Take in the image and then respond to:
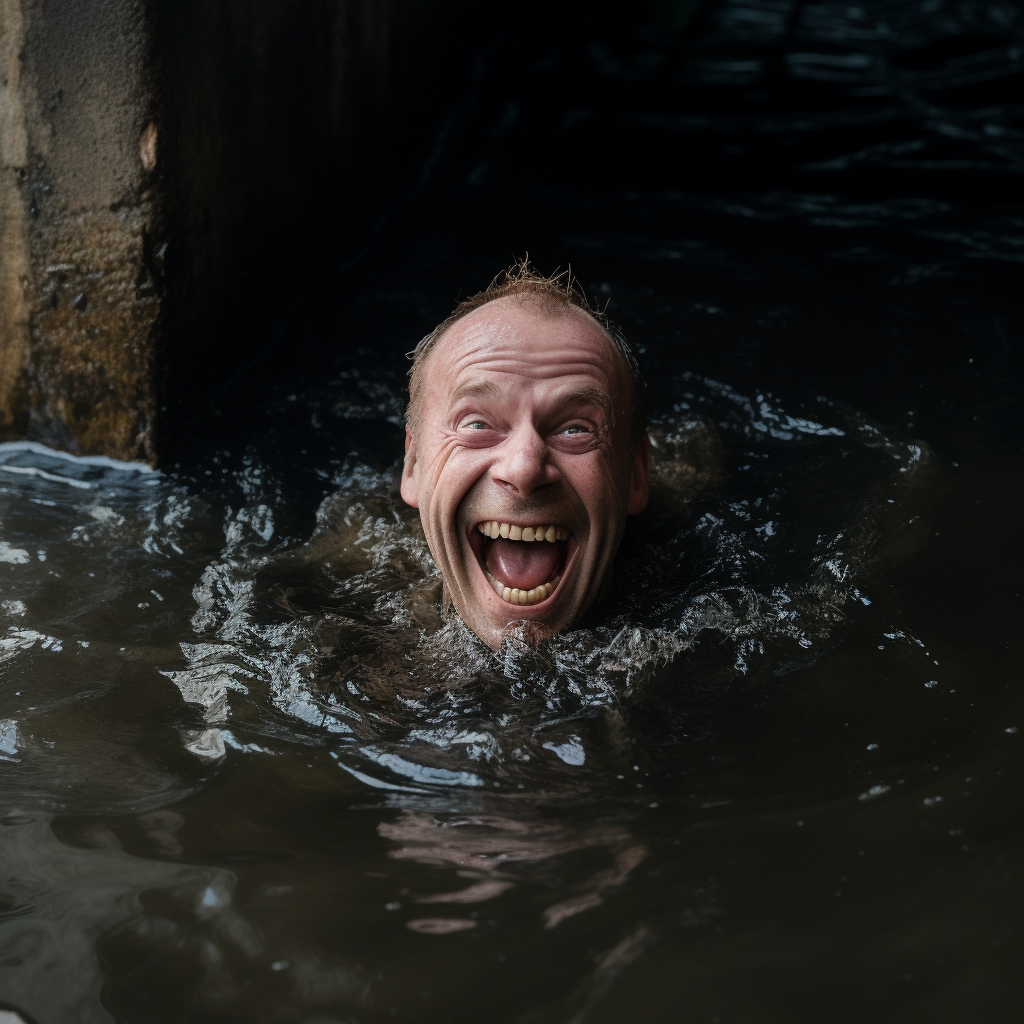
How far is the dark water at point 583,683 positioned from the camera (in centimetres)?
228

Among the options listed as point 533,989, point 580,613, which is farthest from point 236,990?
point 580,613

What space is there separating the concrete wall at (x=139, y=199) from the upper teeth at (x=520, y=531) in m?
1.83

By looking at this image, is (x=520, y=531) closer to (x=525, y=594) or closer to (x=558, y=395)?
(x=525, y=594)

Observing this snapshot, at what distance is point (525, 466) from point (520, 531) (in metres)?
0.23

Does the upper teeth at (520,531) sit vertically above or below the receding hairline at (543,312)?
below

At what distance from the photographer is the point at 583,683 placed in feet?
11.4

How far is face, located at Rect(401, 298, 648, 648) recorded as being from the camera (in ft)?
11.6

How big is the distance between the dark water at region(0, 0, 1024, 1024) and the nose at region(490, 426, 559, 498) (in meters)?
0.55

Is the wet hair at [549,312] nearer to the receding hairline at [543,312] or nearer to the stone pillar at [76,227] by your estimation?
the receding hairline at [543,312]

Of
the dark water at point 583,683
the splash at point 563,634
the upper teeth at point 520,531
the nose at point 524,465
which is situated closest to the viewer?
the dark water at point 583,683

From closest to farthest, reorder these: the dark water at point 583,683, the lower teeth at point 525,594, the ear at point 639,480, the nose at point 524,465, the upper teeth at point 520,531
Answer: the dark water at point 583,683 → the nose at point 524,465 → the upper teeth at point 520,531 → the lower teeth at point 525,594 → the ear at point 639,480

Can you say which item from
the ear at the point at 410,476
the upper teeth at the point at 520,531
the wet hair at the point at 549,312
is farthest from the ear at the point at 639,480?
the ear at the point at 410,476

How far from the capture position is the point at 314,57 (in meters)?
5.62

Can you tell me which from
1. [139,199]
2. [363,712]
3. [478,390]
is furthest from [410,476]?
[139,199]
